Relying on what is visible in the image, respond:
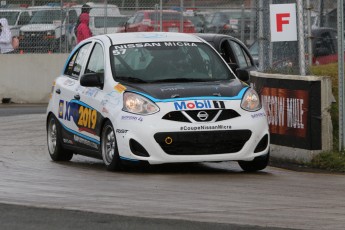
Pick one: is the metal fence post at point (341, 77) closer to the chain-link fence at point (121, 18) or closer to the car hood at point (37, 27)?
the chain-link fence at point (121, 18)

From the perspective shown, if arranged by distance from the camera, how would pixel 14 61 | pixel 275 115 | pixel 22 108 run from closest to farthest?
pixel 275 115 < pixel 22 108 < pixel 14 61

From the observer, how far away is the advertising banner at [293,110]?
1412 cm

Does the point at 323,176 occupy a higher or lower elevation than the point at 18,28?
lower

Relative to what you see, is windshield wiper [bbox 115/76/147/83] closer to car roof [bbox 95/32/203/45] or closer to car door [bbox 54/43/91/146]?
car roof [bbox 95/32/203/45]

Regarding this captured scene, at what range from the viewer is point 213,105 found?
12703 mm

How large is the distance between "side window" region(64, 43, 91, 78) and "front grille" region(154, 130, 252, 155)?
99.7 inches

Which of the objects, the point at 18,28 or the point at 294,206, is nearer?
the point at 294,206

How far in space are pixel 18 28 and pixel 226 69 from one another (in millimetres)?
15171

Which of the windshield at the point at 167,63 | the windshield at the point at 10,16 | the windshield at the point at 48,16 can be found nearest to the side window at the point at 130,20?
the windshield at the point at 48,16

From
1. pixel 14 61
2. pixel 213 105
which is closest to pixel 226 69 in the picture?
pixel 213 105

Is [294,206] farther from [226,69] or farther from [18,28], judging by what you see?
[18,28]

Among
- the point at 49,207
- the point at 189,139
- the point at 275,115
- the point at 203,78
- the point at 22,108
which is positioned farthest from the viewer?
the point at 22,108

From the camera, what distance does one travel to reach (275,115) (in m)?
15.0

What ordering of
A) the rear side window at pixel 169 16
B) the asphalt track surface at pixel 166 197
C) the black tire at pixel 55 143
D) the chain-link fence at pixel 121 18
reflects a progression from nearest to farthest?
the asphalt track surface at pixel 166 197 < the black tire at pixel 55 143 < the chain-link fence at pixel 121 18 < the rear side window at pixel 169 16
